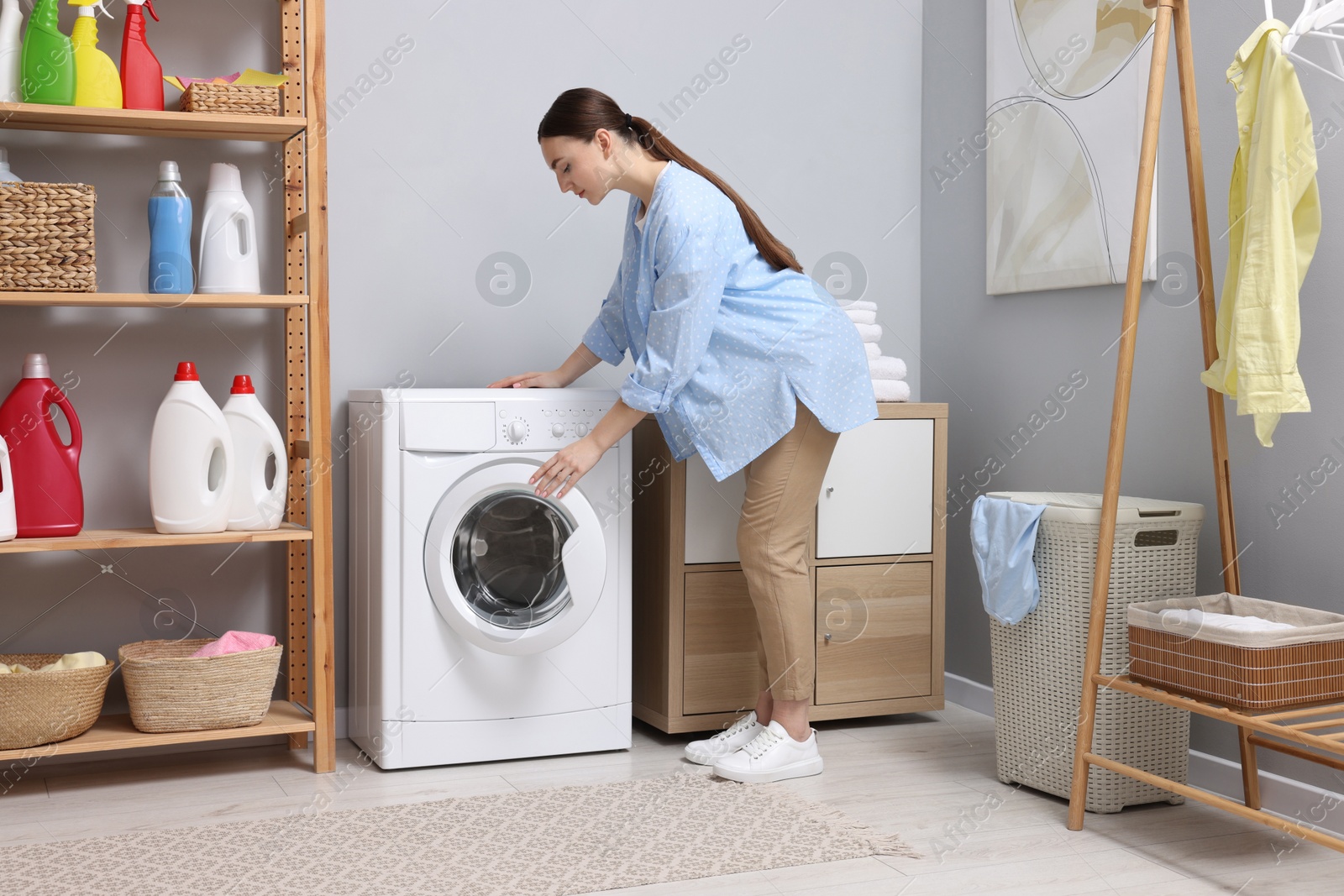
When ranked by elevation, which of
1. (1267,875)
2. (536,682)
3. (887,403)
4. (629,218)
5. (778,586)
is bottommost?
(1267,875)

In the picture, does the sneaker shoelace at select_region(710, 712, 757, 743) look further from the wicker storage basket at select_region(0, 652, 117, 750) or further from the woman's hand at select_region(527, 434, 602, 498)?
the wicker storage basket at select_region(0, 652, 117, 750)

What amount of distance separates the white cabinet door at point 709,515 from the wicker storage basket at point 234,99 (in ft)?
3.59

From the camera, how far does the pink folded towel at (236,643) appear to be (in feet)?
7.69

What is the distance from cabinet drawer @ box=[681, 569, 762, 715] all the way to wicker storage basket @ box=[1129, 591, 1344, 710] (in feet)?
2.90

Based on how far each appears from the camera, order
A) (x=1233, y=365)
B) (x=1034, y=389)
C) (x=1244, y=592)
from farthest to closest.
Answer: (x=1034, y=389) < (x=1244, y=592) < (x=1233, y=365)

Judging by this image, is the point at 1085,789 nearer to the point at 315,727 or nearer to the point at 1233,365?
the point at 1233,365

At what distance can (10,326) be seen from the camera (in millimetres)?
2395

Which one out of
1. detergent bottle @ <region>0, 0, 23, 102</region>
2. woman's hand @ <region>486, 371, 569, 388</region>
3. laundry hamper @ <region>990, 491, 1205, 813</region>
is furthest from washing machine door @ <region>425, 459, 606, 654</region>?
detergent bottle @ <region>0, 0, 23, 102</region>

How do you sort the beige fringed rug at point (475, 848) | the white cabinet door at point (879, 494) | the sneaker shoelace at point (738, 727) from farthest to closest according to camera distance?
the white cabinet door at point (879, 494)
the sneaker shoelace at point (738, 727)
the beige fringed rug at point (475, 848)

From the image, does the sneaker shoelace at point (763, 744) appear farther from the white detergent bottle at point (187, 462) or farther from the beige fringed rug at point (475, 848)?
the white detergent bottle at point (187, 462)

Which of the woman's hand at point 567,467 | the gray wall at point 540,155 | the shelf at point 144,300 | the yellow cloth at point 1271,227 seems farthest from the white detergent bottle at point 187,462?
the yellow cloth at point 1271,227

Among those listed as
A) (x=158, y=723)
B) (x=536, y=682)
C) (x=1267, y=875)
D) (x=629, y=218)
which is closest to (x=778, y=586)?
(x=536, y=682)

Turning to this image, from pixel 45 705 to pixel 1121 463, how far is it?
195cm

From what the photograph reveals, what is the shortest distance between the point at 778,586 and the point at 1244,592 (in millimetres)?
862
